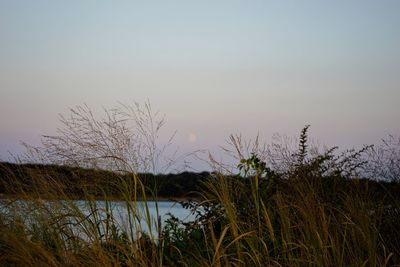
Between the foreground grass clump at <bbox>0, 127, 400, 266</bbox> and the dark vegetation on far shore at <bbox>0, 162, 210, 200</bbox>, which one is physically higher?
the dark vegetation on far shore at <bbox>0, 162, 210, 200</bbox>

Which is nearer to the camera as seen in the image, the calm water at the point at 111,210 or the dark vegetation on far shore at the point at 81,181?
the calm water at the point at 111,210

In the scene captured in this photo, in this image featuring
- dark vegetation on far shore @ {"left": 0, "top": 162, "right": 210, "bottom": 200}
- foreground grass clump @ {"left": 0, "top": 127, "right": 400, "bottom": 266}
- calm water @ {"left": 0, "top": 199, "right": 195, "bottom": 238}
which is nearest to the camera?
foreground grass clump @ {"left": 0, "top": 127, "right": 400, "bottom": 266}

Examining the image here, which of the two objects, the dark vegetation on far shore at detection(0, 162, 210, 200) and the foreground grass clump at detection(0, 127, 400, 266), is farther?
the dark vegetation on far shore at detection(0, 162, 210, 200)

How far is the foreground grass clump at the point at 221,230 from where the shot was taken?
386 centimetres

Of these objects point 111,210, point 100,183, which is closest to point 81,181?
point 100,183

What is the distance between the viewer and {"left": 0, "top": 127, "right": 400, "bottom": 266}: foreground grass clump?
152 inches

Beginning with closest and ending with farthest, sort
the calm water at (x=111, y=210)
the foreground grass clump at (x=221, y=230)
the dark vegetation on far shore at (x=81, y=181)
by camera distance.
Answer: the foreground grass clump at (x=221, y=230), the calm water at (x=111, y=210), the dark vegetation on far shore at (x=81, y=181)

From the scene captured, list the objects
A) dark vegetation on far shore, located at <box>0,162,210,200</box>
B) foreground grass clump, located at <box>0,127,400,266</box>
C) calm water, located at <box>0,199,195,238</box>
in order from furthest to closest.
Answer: dark vegetation on far shore, located at <box>0,162,210,200</box> < calm water, located at <box>0,199,195,238</box> < foreground grass clump, located at <box>0,127,400,266</box>

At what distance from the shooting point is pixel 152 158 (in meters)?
4.69

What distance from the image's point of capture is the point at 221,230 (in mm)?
4562

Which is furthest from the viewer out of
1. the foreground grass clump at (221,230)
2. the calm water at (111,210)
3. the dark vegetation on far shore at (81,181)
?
the dark vegetation on far shore at (81,181)

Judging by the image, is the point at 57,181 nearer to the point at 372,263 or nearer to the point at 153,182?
the point at 153,182

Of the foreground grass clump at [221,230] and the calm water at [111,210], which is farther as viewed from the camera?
the calm water at [111,210]

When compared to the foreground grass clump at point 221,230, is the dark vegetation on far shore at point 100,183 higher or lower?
higher
